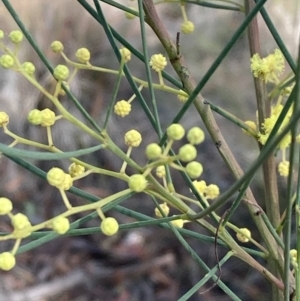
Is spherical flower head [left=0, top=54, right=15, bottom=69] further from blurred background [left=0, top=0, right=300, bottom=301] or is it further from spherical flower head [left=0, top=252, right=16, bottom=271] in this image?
blurred background [left=0, top=0, right=300, bottom=301]

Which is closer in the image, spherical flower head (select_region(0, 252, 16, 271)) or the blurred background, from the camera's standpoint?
spherical flower head (select_region(0, 252, 16, 271))

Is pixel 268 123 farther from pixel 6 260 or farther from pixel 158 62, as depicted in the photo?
pixel 6 260

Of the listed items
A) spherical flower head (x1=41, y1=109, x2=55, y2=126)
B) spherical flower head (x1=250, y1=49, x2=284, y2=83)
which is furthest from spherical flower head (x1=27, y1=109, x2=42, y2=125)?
spherical flower head (x1=250, y1=49, x2=284, y2=83)

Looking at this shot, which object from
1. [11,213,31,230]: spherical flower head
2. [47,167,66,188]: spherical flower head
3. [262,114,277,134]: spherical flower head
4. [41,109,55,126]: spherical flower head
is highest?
[262,114,277,134]: spherical flower head

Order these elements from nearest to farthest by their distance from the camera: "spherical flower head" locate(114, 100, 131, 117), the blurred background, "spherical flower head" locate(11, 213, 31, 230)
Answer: "spherical flower head" locate(11, 213, 31, 230) < "spherical flower head" locate(114, 100, 131, 117) < the blurred background

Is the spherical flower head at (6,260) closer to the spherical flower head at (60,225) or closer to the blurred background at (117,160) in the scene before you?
the spherical flower head at (60,225)

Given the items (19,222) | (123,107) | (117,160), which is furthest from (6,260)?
(117,160)

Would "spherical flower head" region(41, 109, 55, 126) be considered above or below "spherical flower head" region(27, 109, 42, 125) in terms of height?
above
